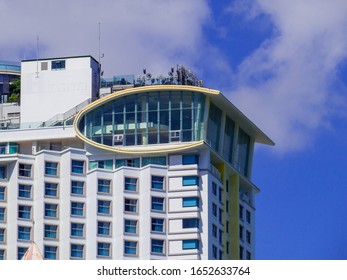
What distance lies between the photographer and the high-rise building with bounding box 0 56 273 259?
403 feet

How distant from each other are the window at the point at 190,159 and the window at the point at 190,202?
324 centimetres

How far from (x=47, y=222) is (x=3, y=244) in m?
4.22

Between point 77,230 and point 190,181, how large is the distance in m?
10.6

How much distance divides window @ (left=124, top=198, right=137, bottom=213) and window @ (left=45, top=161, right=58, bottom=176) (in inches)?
275

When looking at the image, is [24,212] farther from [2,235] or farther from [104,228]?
[104,228]

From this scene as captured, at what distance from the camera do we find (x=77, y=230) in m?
124

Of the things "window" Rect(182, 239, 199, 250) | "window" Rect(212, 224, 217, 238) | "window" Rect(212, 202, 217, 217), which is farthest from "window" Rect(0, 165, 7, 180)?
"window" Rect(212, 224, 217, 238)

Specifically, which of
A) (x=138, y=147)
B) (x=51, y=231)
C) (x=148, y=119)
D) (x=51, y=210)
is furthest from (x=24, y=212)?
(x=148, y=119)

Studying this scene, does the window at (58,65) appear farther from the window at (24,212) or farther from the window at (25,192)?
the window at (24,212)

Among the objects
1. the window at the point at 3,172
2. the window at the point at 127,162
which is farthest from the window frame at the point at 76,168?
the window at the point at 3,172
